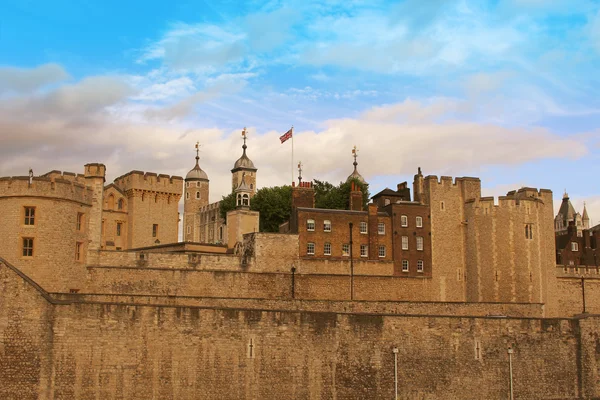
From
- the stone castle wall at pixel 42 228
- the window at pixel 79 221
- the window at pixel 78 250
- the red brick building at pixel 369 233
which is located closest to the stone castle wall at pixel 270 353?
the stone castle wall at pixel 42 228

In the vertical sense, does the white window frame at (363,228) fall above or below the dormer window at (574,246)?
below

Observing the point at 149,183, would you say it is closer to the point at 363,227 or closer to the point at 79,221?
the point at 363,227

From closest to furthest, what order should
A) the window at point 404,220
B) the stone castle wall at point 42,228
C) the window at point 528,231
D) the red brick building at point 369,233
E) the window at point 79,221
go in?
the stone castle wall at point 42,228 → the window at point 79,221 → the red brick building at point 369,233 → the window at point 528,231 → the window at point 404,220

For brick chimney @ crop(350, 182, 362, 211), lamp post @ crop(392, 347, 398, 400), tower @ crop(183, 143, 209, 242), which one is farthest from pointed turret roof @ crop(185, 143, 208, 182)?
lamp post @ crop(392, 347, 398, 400)

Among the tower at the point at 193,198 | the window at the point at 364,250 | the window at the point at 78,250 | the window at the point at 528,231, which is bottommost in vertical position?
the window at the point at 78,250

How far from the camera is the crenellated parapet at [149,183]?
68.4 meters

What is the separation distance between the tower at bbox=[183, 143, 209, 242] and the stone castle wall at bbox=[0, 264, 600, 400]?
278ft

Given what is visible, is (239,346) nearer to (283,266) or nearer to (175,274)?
(175,274)

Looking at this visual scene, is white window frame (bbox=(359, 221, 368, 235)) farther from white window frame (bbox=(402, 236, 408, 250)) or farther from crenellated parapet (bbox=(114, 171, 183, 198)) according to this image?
crenellated parapet (bbox=(114, 171, 183, 198))

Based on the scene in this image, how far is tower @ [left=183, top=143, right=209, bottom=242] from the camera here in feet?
402

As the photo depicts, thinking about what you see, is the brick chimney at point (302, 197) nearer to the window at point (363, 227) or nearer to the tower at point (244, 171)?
the window at point (363, 227)

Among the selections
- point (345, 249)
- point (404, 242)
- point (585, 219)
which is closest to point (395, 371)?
point (345, 249)

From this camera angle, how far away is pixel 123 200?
68625mm

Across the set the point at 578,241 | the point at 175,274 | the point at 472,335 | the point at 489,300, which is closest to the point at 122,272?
the point at 175,274
